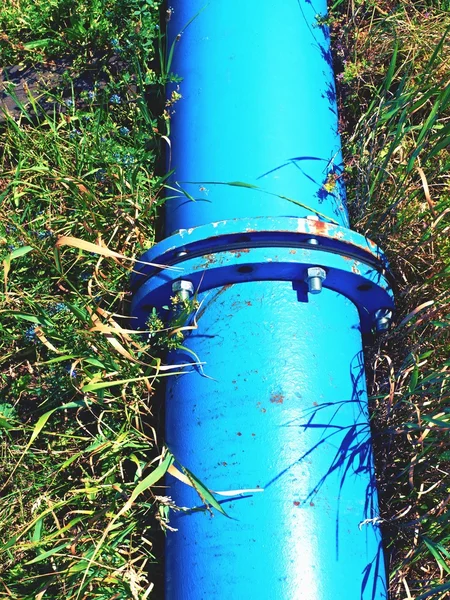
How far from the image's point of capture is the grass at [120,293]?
1928 millimetres

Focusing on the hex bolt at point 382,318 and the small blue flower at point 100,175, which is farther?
the small blue flower at point 100,175

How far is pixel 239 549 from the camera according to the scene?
62.0 inches

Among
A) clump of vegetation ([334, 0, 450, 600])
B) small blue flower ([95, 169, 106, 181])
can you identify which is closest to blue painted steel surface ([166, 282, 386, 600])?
clump of vegetation ([334, 0, 450, 600])

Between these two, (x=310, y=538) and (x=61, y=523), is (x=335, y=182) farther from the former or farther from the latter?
(x=61, y=523)

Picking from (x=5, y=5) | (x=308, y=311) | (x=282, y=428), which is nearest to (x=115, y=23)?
(x=5, y=5)

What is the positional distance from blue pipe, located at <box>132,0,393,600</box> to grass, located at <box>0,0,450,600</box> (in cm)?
12

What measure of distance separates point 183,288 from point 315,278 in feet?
1.07

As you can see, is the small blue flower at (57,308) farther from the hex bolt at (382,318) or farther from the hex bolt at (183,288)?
the hex bolt at (382,318)

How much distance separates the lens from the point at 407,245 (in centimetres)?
221

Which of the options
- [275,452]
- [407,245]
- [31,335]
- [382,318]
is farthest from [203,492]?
[407,245]

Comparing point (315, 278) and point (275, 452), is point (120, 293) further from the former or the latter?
point (275, 452)

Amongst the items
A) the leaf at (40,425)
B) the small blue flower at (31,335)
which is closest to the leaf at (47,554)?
the leaf at (40,425)

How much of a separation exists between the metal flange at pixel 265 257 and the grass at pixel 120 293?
14cm

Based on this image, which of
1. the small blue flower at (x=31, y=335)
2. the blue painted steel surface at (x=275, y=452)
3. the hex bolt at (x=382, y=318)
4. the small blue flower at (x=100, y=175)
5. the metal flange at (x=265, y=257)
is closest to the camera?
the blue painted steel surface at (x=275, y=452)
